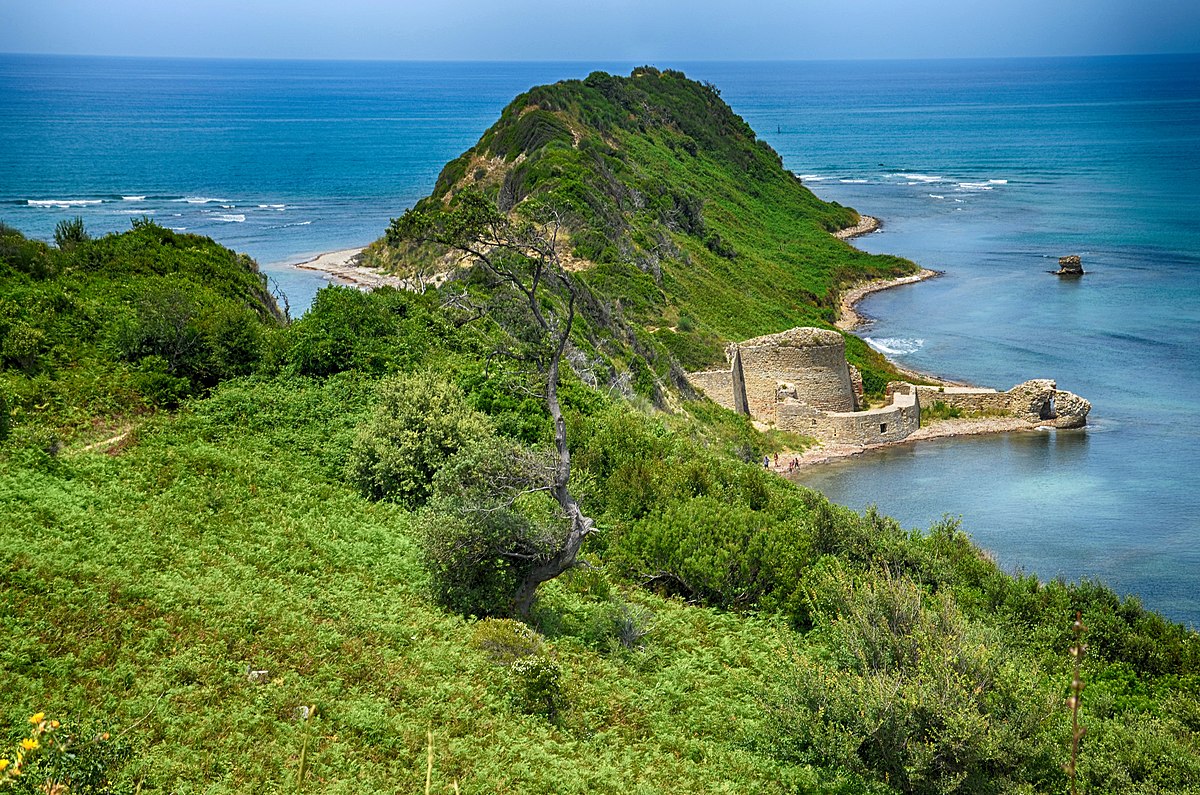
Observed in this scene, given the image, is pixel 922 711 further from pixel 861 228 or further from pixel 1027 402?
pixel 861 228

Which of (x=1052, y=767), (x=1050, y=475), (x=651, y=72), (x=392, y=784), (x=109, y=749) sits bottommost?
(x=1050, y=475)

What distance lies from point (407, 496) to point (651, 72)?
286 ft

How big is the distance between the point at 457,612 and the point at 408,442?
4240 mm

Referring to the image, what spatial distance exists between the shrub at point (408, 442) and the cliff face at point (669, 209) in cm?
1395

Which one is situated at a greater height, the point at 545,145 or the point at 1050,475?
the point at 545,145

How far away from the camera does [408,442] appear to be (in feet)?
55.0

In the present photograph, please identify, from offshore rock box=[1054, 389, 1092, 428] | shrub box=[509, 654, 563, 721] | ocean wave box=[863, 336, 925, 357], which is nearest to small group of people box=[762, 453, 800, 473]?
offshore rock box=[1054, 389, 1092, 428]

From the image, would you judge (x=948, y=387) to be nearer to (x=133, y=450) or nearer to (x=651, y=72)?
(x=133, y=450)

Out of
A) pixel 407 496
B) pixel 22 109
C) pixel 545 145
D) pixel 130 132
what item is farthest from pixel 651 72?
pixel 22 109

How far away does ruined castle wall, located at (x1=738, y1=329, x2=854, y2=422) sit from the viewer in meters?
39.7

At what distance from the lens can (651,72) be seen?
97.5 metres

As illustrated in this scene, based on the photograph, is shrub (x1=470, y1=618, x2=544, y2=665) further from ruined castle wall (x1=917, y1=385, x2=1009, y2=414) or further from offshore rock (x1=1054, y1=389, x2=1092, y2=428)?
offshore rock (x1=1054, y1=389, x2=1092, y2=428)

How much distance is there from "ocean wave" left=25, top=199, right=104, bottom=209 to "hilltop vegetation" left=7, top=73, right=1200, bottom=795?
7655 cm

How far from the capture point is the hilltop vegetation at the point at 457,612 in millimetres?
10078
